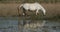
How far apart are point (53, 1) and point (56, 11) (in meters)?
2.58

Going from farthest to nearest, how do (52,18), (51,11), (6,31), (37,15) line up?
(51,11) < (37,15) < (52,18) < (6,31)

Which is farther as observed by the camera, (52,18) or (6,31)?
(52,18)

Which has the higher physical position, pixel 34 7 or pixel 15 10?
pixel 34 7

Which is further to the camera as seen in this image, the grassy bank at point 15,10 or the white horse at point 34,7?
the grassy bank at point 15,10

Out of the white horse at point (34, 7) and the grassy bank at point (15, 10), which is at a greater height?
the white horse at point (34, 7)

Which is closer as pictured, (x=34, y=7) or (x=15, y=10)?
(x=34, y=7)

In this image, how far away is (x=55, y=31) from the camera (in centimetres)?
1111

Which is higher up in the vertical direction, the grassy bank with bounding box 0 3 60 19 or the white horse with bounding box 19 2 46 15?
the white horse with bounding box 19 2 46 15

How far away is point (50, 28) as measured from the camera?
11891 mm

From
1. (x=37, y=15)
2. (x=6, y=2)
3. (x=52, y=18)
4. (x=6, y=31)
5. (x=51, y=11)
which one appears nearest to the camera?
(x=6, y=31)

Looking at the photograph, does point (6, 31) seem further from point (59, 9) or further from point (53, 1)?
point (53, 1)

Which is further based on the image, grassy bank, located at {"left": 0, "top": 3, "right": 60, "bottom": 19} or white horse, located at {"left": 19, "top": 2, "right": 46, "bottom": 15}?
grassy bank, located at {"left": 0, "top": 3, "right": 60, "bottom": 19}

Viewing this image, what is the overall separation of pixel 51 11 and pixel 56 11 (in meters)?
0.29

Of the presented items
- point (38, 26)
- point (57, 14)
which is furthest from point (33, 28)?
point (57, 14)
